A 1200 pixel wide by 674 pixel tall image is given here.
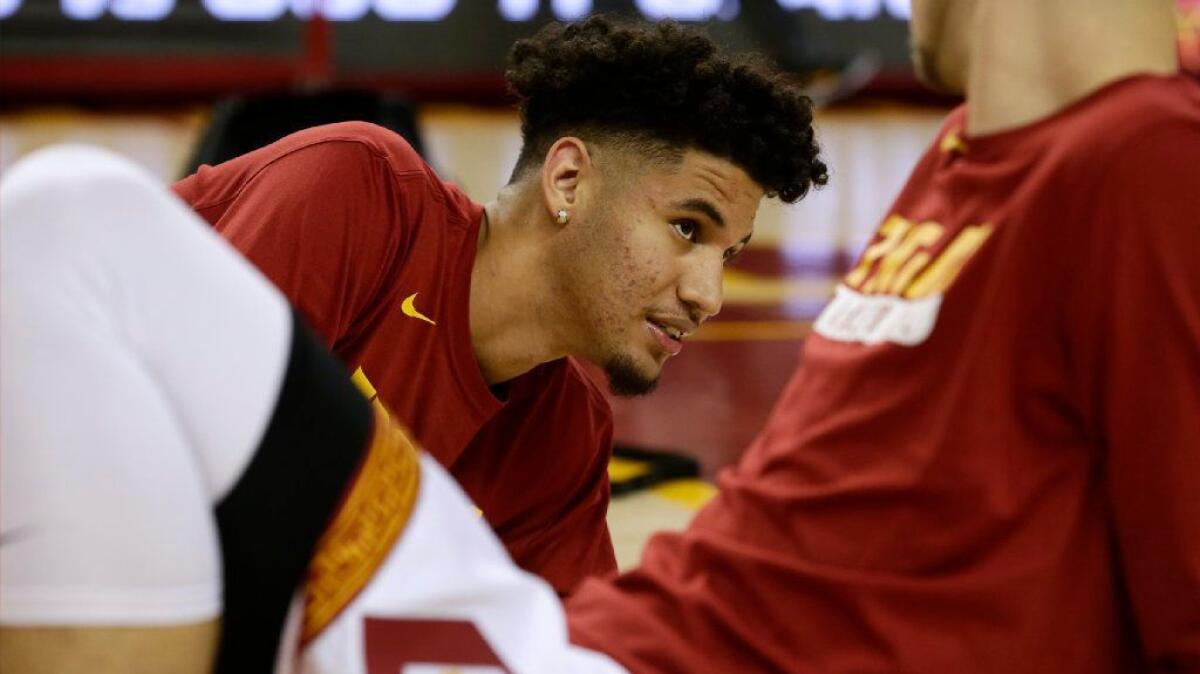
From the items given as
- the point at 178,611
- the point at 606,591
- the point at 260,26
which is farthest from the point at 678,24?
the point at 260,26

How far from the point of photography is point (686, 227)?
2.23 meters

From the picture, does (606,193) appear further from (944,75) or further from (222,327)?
(222,327)

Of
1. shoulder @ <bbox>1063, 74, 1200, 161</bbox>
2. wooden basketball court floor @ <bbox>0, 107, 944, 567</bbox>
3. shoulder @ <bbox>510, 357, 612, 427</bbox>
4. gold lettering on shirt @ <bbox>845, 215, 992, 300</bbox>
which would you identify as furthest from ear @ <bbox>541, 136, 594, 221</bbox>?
shoulder @ <bbox>1063, 74, 1200, 161</bbox>

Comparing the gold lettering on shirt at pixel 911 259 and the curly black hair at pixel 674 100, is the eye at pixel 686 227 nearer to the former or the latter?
the curly black hair at pixel 674 100

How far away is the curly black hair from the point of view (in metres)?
2.27

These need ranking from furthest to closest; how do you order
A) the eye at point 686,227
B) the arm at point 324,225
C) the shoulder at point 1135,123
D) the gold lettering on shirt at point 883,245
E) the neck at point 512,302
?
the neck at point 512,302 < the eye at point 686,227 < the arm at point 324,225 < the gold lettering on shirt at point 883,245 < the shoulder at point 1135,123

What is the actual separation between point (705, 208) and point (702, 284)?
0.11 meters

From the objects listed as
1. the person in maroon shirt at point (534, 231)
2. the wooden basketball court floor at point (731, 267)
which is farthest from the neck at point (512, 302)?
the wooden basketball court floor at point (731, 267)

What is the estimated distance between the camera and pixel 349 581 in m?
1.23

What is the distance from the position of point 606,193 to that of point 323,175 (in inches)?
16.2

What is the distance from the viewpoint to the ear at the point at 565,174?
2.31 m

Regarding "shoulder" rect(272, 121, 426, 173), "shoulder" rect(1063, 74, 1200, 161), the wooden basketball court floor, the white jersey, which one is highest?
"shoulder" rect(1063, 74, 1200, 161)

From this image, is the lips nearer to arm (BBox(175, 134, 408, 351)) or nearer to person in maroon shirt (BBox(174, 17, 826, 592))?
person in maroon shirt (BBox(174, 17, 826, 592))

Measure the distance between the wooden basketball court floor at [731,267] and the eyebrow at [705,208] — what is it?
1.21 ft
